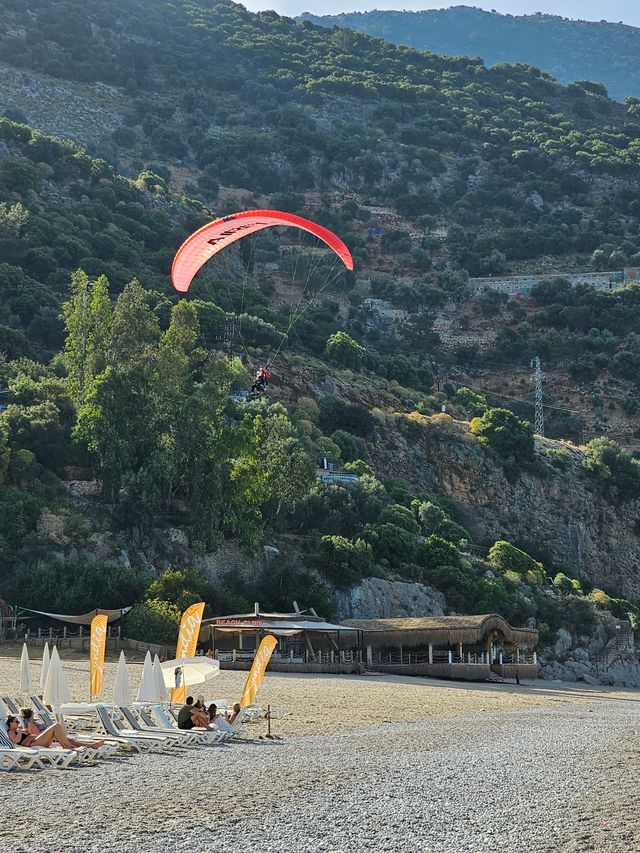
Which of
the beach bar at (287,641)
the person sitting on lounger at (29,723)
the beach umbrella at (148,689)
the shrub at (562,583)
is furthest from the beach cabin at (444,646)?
the person sitting on lounger at (29,723)

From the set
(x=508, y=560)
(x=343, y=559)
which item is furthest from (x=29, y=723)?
(x=508, y=560)

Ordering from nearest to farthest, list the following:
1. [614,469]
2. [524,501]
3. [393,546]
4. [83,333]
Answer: [83,333], [393,546], [524,501], [614,469]

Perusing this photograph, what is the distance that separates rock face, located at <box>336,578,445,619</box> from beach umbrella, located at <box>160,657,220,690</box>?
21271 mm

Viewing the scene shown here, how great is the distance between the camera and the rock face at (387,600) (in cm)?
4203

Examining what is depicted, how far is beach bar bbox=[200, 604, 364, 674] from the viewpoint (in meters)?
33.2

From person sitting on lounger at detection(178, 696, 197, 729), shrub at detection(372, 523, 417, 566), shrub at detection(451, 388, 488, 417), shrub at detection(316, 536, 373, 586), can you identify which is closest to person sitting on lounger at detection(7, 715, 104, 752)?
person sitting on lounger at detection(178, 696, 197, 729)

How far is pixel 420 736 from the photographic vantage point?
19328 mm

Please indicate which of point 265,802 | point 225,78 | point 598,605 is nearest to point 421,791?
point 265,802

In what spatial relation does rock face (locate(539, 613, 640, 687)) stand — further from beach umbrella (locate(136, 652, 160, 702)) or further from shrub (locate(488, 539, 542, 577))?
beach umbrella (locate(136, 652, 160, 702))

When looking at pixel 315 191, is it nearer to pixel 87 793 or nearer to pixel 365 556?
pixel 365 556

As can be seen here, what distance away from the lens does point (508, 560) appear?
171 feet

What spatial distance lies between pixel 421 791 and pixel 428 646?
23.7 meters

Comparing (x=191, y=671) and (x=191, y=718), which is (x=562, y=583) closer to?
(x=191, y=671)

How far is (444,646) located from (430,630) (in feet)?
7.75
